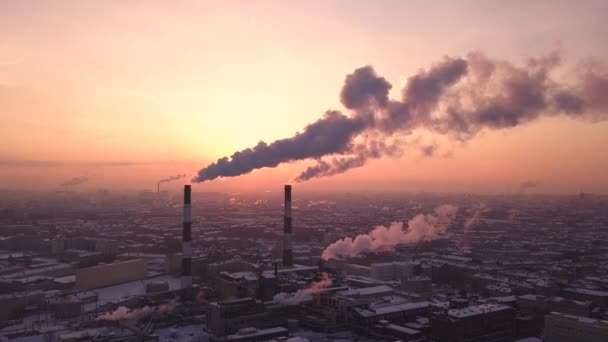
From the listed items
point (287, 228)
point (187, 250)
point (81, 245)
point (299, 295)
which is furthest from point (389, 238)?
point (81, 245)

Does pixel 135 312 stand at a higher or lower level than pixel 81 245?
lower

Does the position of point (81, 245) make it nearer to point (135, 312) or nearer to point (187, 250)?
point (187, 250)

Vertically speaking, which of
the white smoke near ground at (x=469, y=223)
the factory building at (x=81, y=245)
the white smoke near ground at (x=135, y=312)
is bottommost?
the white smoke near ground at (x=135, y=312)

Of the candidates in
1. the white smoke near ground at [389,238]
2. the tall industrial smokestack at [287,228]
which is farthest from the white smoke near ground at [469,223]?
the tall industrial smokestack at [287,228]

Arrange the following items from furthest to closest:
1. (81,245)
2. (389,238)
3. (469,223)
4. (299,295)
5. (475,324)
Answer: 1. (469,223)
2. (81,245)
3. (389,238)
4. (299,295)
5. (475,324)

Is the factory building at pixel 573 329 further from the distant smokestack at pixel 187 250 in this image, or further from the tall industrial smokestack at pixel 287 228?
the distant smokestack at pixel 187 250

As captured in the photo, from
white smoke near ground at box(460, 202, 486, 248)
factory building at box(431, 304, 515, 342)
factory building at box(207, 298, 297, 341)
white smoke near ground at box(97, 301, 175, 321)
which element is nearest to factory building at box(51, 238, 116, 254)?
white smoke near ground at box(97, 301, 175, 321)

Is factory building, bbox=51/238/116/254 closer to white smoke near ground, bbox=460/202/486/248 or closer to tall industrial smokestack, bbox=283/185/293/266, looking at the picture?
tall industrial smokestack, bbox=283/185/293/266
